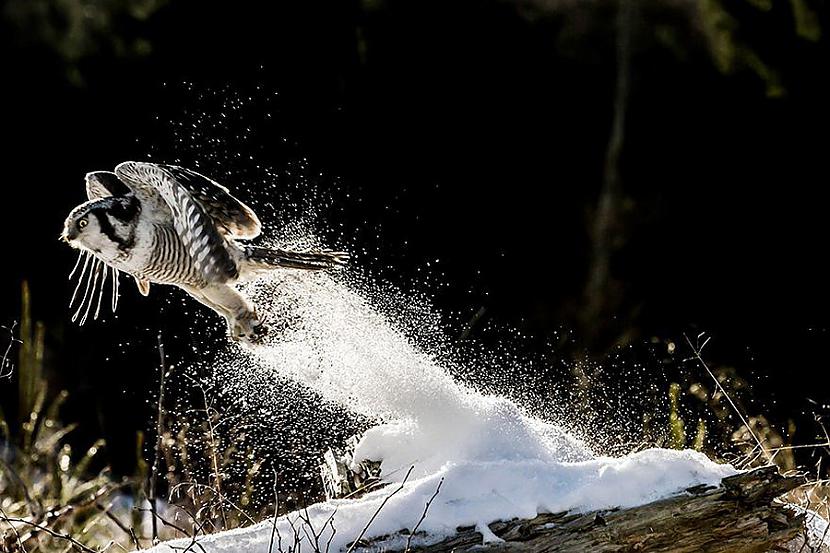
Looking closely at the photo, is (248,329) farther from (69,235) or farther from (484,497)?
(484,497)

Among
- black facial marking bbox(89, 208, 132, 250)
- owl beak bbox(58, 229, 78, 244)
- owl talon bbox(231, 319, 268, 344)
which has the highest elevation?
black facial marking bbox(89, 208, 132, 250)

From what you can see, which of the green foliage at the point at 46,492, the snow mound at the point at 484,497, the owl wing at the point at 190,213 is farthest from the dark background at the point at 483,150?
the snow mound at the point at 484,497

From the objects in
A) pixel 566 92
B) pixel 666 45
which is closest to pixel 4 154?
pixel 566 92

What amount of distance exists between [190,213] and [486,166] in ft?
13.3

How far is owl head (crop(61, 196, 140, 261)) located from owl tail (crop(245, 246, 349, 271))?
33cm

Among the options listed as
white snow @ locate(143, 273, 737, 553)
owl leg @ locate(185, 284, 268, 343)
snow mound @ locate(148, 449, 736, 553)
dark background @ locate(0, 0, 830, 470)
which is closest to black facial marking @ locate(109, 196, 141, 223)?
owl leg @ locate(185, 284, 268, 343)

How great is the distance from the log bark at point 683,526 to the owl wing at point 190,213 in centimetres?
106

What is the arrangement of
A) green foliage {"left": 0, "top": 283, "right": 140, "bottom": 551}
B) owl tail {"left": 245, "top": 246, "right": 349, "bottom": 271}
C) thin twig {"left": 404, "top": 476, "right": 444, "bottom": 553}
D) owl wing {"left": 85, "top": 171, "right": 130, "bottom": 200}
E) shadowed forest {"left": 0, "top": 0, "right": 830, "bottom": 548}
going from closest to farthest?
thin twig {"left": 404, "top": 476, "right": 444, "bottom": 553}, owl tail {"left": 245, "top": 246, "right": 349, "bottom": 271}, owl wing {"left": 85, "top": 171, "right": 130, "bottom": 200}, green foliage {"left": 0, "top": 283, "right": 140, "bottom": 551}, shadowed forest {"left": 0, "top": 0, "right": 830, "bottom": 548}

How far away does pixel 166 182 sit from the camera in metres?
2.75

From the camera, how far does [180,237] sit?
2.90 metres

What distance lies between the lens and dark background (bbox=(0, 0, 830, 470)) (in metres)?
5.80

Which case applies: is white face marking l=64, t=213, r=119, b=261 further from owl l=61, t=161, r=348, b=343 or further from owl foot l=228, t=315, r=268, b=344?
owl foot l=228, t=315, r=268, b=344

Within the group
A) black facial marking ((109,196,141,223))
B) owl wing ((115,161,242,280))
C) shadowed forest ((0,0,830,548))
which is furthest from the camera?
shadowed forest ((0,0,830,548))

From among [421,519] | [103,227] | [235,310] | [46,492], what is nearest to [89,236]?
[103,227]
